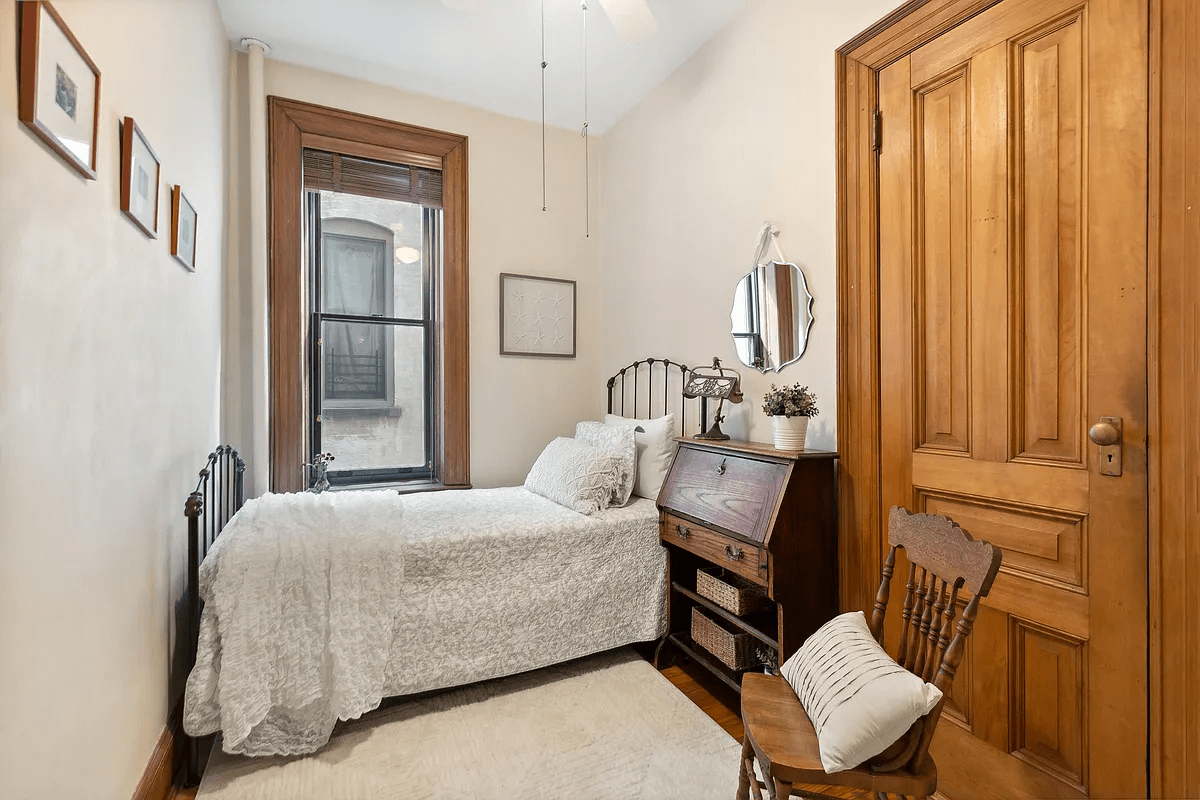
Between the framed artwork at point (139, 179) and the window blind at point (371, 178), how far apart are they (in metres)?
1.62

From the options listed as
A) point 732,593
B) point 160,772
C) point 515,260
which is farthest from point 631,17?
point 160,772

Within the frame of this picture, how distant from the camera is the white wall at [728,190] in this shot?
2186 millimetres

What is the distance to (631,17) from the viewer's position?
201 cm

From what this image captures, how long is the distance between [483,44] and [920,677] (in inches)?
124

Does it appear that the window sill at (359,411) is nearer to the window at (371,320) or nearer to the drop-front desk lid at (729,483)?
the window at (371,320)

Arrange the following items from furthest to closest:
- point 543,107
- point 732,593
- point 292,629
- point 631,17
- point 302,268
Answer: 1. point 543,107
2. point 302,268
3. point 732,593
4. point 631,17
5. point 292,629

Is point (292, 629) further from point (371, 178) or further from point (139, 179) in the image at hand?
point (371, 178)

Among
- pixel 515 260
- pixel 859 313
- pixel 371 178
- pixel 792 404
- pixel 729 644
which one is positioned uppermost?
pixel 371 178

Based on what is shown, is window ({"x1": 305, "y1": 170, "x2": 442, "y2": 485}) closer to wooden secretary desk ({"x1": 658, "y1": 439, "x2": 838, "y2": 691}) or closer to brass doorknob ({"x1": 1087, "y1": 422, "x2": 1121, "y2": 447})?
wooden secretary desk ({"x1": 658, "y1": 439, "x2": 838, "y2": 691})

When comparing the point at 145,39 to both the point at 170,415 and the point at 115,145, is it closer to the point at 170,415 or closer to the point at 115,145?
the point at 115,145

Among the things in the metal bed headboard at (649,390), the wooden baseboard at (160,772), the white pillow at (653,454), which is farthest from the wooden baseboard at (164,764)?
the metal bed headboard at (649,390)

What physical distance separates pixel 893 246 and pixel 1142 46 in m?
0.72

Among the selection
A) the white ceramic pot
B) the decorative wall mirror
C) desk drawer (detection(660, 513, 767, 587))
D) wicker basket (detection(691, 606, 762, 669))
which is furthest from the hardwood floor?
the decorative wall mirror

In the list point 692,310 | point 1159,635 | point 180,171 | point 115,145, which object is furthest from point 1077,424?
point 180,171
